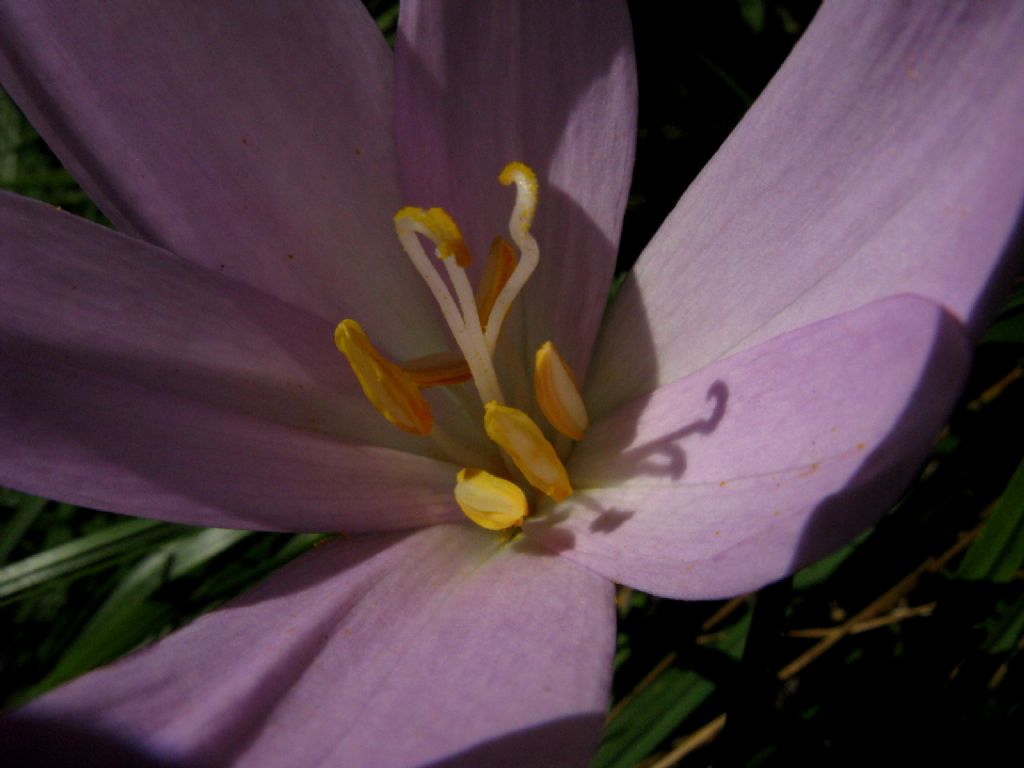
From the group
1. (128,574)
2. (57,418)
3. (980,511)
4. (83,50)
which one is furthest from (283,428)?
(980,511)

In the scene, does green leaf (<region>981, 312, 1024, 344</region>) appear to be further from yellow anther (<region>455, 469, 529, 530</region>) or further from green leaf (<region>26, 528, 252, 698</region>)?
green leaf (<region>26, 528, 252, 698</region>)

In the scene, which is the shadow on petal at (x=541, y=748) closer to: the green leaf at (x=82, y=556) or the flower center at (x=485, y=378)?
the flower center at (x=485, y=378)

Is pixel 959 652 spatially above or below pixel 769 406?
below

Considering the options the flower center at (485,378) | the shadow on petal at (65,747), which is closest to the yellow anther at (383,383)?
the flower center at (485,378)

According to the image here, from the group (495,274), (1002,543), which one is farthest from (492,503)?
(1002,543)

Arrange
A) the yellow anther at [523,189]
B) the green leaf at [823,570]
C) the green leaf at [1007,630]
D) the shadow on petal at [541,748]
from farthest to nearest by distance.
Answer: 1. the green leaf at [823,570]
2. the green leaf at [1007,630]
3. the yellow anther at [523,189]
4. the shadow on petal at [541,748]

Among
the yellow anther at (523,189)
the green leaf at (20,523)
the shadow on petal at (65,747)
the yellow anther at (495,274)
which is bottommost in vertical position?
the green leaf at (20,523)

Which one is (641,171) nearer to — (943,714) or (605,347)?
(605,347)

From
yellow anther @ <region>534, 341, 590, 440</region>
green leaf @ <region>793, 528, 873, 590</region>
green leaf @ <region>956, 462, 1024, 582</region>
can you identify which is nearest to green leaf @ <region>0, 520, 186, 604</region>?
yellow anther @ <region>534, 341, 590, 440</region>
